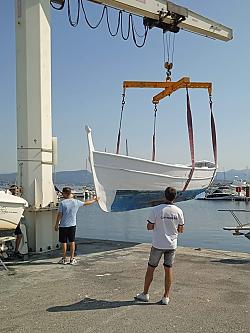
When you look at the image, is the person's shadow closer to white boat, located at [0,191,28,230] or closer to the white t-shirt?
the white t-shirt

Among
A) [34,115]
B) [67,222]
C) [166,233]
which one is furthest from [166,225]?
[34,115]

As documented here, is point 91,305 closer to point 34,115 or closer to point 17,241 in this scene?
point 17,241

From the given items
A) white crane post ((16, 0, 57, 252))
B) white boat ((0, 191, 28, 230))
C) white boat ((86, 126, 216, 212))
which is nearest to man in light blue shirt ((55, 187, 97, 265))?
white boat ((0, 191, 28, 230))

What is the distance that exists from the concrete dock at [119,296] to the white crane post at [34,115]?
0.94m

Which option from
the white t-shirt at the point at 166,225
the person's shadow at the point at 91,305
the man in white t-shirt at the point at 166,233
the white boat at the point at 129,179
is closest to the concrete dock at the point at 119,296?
the person's shadow at the point at 91,305

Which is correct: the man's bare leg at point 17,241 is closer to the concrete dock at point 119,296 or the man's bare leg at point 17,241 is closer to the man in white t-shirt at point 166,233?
the concrete dock at point 119,296

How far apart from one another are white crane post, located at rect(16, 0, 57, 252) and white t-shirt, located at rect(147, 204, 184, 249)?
14.1ft

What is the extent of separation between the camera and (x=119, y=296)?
5.89m

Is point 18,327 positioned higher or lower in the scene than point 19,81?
lower

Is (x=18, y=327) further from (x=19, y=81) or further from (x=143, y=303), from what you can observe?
(x=19, y=81)

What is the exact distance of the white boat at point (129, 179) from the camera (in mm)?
10977

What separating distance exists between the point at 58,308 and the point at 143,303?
43.2 inches

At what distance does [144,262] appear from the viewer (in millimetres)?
8430

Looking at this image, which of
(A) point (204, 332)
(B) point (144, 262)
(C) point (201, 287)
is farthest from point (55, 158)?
(A) point (204, 332)
